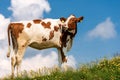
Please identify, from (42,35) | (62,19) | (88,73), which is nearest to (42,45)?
(42,35)

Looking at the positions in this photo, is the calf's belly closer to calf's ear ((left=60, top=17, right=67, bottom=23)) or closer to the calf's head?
the calf's head

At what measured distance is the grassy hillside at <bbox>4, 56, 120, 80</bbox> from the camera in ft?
53.1

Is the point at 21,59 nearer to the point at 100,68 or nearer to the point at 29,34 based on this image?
the point at 29,34

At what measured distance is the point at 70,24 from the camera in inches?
838

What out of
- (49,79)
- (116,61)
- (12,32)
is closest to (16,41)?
(12,32)

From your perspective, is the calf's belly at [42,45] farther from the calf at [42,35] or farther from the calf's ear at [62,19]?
the calf's ear at [62,19]

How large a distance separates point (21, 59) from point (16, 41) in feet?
3.26

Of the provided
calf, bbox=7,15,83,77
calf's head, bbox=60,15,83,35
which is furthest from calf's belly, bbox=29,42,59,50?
calf's head, bbox=60,15,83,35

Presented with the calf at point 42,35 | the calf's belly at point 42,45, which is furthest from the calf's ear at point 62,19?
the calf's belly at point 42,45

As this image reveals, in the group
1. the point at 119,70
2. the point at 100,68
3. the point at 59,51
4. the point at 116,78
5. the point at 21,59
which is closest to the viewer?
the point at 116,78

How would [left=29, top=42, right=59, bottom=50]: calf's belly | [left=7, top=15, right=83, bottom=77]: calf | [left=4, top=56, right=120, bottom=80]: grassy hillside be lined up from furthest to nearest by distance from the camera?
[left=29, top=42, right=59, bottom=50]: calf's belly, [left=7, top=15, right=83, bottom=77]: calf, [left=4, top=56, right=120, bottom=80]: grassy hillside

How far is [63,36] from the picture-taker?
21000mm

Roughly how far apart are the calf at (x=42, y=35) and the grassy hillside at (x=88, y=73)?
196cm

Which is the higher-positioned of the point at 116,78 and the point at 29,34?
the point at 29,34
